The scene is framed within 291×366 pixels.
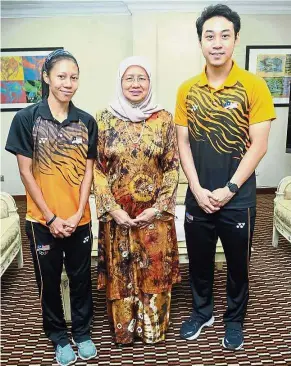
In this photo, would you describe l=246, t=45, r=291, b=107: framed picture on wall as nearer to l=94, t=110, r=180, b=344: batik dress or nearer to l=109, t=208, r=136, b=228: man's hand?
l=94, t=110, r=180, b=344: batik dress

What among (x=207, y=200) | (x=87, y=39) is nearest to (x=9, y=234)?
(x=207, y=200)

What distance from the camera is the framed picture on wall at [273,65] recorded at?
4.73 m

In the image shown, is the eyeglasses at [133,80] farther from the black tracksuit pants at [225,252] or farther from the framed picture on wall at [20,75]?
the framed picture on wall at [20,75]

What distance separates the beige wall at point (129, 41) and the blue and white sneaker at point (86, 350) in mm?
3322

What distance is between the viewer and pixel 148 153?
1.77 metres

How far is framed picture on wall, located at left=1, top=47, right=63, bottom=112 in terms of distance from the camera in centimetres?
468

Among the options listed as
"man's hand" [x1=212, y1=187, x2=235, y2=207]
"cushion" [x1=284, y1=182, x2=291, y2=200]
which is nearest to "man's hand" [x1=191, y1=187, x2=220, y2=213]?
"man's hand" [x1=212, y1=187, x2=235, y2=207]

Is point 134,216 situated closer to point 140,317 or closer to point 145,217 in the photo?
point 145,217

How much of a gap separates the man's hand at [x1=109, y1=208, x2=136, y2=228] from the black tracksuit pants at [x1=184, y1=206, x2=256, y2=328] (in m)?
0.35

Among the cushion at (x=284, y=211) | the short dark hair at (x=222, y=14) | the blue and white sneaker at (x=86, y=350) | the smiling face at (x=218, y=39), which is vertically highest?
the short dark hair at (x=222, y=14)

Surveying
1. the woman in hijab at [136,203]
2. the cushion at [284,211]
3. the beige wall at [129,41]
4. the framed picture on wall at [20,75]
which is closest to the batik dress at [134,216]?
the woman in hijab at [136,203]

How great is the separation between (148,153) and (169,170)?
0.16 m

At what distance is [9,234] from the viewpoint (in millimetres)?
2725

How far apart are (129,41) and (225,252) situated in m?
3.47
